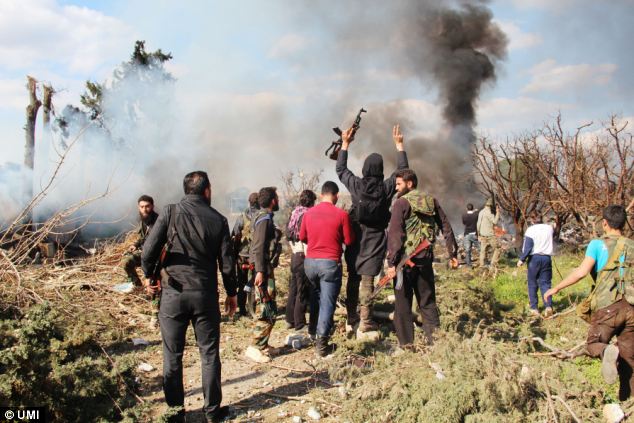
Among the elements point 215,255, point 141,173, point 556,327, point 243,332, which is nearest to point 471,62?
point 141,173

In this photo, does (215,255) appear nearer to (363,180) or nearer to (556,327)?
(363,180)

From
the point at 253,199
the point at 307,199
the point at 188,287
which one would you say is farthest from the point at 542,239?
the point at 188,287

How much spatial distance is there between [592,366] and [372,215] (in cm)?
265

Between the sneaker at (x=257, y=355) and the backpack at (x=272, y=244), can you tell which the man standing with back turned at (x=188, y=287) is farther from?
the backpack at (x=272, y=244)

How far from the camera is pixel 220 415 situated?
12.2ft

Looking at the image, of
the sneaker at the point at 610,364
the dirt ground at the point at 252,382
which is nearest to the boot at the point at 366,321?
the dirt ground at the point at 252,382

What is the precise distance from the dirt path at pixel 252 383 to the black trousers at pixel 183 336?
337 mm

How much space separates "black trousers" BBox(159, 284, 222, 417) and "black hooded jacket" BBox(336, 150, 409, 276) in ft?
7.18

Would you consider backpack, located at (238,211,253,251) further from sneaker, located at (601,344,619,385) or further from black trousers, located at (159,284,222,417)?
sneaker, located at (601,344,619,385)

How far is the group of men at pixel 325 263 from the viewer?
11.7ft

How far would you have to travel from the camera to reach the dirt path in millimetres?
3914

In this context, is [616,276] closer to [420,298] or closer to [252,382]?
[420,298]

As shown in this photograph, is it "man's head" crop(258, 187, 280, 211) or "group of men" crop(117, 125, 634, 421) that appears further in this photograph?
"man's head" crop(258, 187, 280, 211)

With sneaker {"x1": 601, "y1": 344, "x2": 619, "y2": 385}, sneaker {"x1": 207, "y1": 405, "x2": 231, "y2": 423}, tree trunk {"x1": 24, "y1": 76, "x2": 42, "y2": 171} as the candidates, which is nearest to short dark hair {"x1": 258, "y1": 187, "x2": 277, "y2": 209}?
sneaker {"x1": 207, "y1": 405, "x2": 231, "y2": 423}
